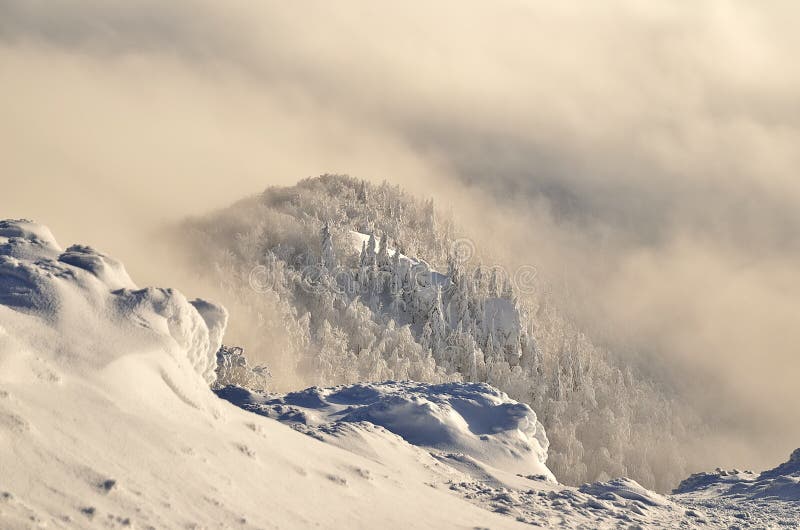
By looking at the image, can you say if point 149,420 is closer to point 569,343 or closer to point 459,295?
point 459,295

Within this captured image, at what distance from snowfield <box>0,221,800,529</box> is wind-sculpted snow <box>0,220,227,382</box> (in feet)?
0.14

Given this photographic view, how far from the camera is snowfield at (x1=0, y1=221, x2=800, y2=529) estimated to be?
675 inches

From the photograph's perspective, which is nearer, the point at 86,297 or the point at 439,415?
the point at 86,297

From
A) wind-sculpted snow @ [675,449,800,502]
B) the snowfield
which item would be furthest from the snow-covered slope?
wind-sculpted snow @ [675,449,800,502]

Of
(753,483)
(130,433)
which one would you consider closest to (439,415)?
(130,433)

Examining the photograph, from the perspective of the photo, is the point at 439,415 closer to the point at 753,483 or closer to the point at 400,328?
the point at 753,483

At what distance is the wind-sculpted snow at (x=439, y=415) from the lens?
4381cm

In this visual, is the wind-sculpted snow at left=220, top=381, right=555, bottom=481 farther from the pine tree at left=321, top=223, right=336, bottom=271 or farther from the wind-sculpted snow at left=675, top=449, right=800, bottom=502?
the pine tree at left=321, top=223, right=336, bottom=271

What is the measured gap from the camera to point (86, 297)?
70.1 ft

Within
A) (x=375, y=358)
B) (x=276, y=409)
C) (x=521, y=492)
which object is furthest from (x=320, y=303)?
(x=521, y=492)

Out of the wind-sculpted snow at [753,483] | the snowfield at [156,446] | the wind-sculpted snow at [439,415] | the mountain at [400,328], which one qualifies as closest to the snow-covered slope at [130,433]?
the snowfield at [156,446]

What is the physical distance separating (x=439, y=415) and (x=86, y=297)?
2790cm

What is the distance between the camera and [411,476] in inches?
1191

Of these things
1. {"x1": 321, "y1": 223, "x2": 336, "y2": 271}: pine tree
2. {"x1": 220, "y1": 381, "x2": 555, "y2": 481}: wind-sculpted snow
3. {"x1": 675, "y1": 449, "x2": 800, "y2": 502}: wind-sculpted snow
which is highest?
{"x1": 321, "y1": 223, "x2": 336, "y2": 271}: pine tree
